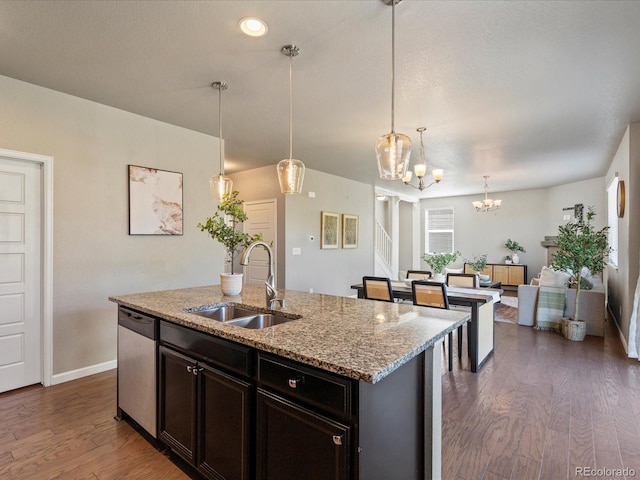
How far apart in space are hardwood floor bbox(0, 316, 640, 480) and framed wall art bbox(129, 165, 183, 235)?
1516 millimetres

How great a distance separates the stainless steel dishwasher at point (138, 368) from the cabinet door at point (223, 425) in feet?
1.69

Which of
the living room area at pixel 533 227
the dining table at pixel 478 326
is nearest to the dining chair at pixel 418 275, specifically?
the dining table at pixel 478 326

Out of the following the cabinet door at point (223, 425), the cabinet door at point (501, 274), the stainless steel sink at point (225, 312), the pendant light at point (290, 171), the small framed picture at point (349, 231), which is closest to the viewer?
the cabinet door at point (223, 425)

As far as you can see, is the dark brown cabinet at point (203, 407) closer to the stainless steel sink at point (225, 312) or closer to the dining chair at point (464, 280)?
the stainless steel sink at point (225, 312)

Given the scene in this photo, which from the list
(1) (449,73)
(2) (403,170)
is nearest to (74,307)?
(2) (403,170)

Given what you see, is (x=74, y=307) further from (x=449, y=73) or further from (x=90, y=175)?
(x=449, y=73)

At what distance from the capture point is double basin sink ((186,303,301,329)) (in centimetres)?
202

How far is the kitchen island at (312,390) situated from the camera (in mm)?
1190

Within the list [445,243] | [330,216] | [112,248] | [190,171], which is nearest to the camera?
[112,248]

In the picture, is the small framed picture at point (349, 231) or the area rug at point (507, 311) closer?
the area rug at point (507, 311)

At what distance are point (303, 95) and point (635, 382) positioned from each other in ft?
13.1

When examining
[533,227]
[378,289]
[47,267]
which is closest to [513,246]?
[533,227]

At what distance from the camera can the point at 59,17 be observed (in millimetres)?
2049

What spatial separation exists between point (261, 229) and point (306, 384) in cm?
503
